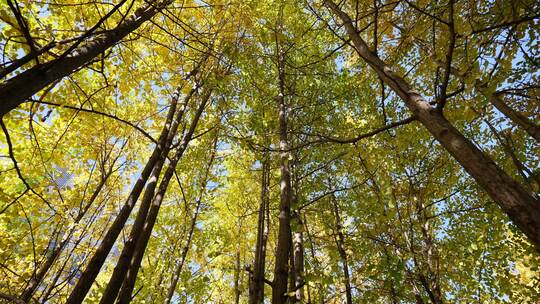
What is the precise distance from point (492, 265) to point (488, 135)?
2.63 meters

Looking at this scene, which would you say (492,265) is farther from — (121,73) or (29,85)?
(121,73)

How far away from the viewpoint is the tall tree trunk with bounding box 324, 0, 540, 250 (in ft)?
4.57

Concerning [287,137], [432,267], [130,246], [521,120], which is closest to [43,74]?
[130,246]

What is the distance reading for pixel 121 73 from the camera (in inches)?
183

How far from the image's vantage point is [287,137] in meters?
4.78

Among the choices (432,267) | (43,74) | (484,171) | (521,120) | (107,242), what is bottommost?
(484,171)

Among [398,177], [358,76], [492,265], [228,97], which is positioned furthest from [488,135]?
[228,97]

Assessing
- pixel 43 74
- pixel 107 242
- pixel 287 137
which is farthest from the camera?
pixel 287 137

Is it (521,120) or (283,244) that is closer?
(283,244)

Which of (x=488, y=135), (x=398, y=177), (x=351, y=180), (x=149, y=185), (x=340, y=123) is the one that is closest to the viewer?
(x=149, y=185)

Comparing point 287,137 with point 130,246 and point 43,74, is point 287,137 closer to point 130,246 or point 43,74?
point 130,246

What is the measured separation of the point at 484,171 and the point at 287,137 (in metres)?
3.29

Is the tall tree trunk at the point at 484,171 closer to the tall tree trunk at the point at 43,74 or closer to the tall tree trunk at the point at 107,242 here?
the tall tree trunk at the point at 43,74

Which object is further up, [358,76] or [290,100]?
[358,76]
